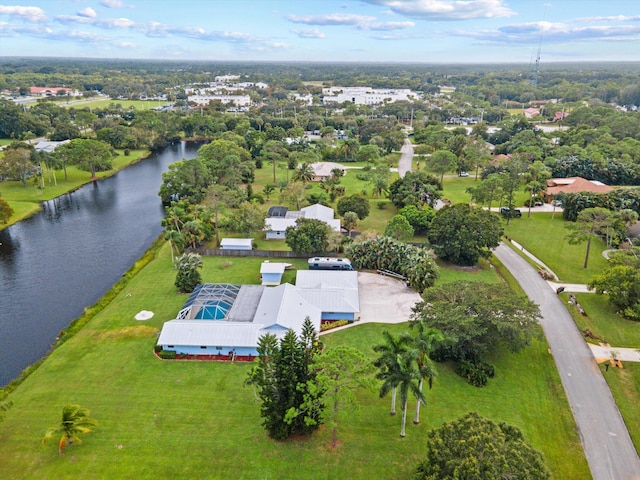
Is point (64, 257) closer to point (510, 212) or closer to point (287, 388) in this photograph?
point (287, 388)

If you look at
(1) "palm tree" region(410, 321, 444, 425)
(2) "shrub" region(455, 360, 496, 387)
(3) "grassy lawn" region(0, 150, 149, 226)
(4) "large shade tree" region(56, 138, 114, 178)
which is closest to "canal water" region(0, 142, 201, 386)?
(3) "grassy lawn" region(0, 150, 149, 226)

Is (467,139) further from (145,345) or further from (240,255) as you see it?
(145,345)

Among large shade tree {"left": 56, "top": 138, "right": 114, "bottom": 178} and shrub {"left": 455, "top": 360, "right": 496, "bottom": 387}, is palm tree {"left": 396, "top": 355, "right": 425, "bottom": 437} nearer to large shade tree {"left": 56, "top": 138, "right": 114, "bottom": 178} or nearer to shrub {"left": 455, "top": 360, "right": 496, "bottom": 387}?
shrub {"left": 455, "top": 360, "right": 496, "bottom": 387}

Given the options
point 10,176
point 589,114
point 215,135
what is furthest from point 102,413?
point 589,114

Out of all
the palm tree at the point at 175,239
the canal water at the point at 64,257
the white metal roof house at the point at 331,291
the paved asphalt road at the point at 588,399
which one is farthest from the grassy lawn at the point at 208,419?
the palm tree at the point at 175,239

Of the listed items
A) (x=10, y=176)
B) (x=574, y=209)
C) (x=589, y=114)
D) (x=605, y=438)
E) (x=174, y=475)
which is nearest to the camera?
(x=174, y=475)
